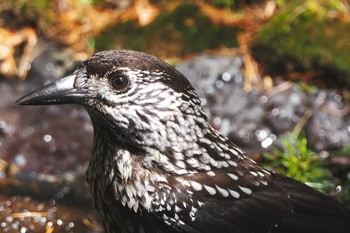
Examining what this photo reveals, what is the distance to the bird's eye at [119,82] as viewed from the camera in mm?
4070

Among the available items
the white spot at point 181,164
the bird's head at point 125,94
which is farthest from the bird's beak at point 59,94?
the white spot at point 181,164

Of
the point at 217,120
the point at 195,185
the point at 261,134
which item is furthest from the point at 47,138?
the point at 195,185

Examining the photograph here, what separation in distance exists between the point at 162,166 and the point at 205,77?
8.04 feet

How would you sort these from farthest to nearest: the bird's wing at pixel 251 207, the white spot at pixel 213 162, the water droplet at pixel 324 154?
the water droplet at pixel 324 154, the white spot at pixel 213 162, the bird's wing at pixel 251 207

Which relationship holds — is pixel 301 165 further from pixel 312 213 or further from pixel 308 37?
pixel 308 37

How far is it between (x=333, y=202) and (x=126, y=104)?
4.14ft

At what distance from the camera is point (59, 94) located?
4133 millimetres

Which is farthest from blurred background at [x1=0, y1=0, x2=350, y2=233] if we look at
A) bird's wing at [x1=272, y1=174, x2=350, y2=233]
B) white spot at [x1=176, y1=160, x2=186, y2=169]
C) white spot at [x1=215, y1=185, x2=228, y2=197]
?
white spot at [x1=176, y1=160, x2=186, y2=169]

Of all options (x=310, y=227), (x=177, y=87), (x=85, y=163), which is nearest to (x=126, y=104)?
(x=177, y=87)

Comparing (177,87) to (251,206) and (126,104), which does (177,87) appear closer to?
(126,104)

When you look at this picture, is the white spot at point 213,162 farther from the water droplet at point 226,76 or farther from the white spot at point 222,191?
the water droplet at point 226,76

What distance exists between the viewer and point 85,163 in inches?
Result: 243

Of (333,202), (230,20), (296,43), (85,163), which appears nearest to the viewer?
(333,202)

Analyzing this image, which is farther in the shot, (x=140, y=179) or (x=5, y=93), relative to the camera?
(x=5, y=93)
